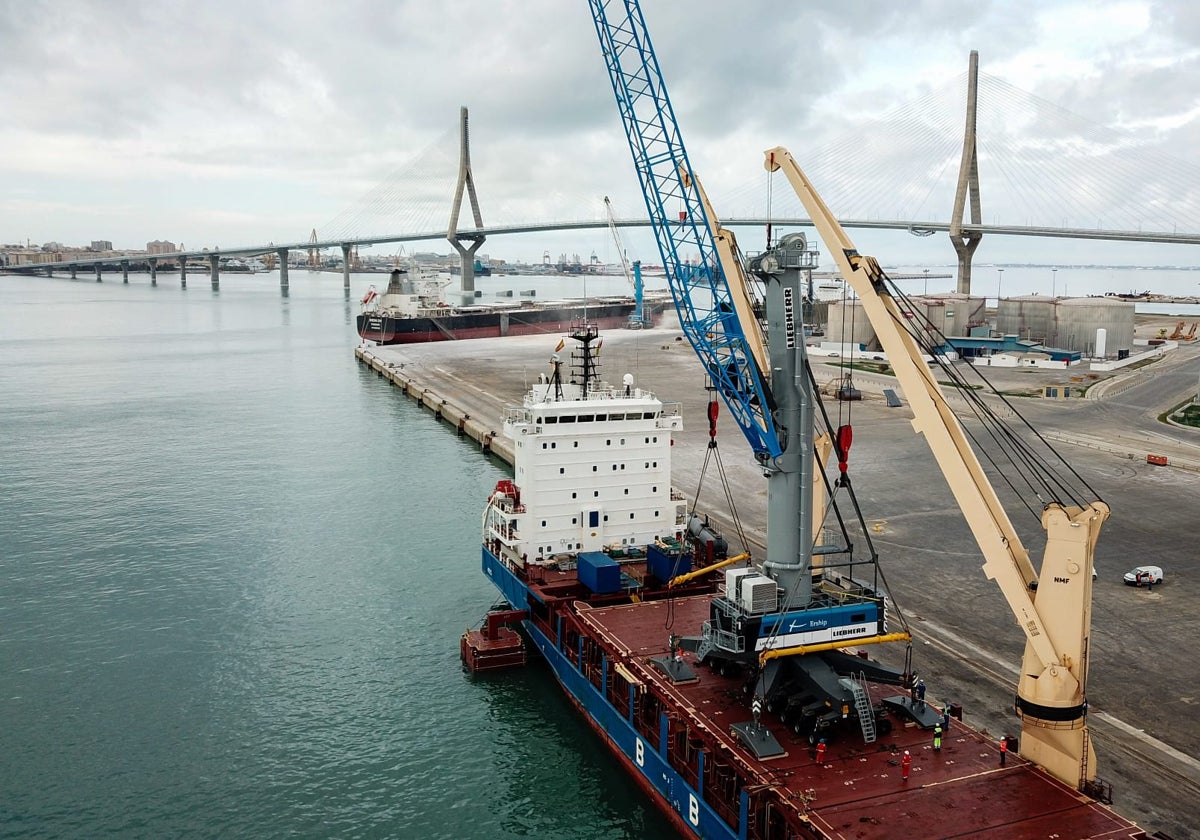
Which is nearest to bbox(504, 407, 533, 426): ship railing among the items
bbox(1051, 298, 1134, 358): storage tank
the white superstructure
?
the white superstructure

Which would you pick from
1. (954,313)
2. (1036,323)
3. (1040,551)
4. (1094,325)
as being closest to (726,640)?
(1040,551)

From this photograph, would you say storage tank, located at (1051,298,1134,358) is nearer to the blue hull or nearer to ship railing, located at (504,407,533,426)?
ship railing, located at (504,407,533,426)

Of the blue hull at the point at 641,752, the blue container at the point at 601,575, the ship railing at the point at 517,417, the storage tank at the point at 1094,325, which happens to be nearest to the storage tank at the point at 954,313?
the storage tank at the point at 1094,325

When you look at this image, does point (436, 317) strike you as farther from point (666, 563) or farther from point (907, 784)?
point (907, 784)

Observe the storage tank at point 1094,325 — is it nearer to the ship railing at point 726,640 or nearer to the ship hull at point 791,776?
the ship hull at point 791,776

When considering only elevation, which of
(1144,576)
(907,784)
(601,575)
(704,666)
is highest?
(601,575)

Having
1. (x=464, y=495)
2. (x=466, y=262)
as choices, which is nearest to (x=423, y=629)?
(x=464, y=495)
